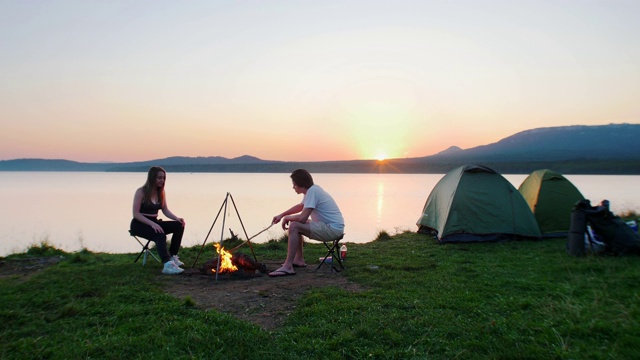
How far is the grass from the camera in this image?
3838 mm

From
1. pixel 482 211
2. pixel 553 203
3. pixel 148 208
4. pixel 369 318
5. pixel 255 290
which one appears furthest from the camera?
pixel 553 203

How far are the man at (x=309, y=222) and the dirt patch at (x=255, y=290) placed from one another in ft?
1.35

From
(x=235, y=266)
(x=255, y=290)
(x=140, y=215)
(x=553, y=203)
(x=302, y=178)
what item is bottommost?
(x=255, y=290)

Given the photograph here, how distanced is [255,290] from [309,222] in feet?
5.18

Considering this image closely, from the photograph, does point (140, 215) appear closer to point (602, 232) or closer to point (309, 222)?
point (309, 222)

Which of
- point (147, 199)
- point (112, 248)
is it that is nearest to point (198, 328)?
point (147, 199)

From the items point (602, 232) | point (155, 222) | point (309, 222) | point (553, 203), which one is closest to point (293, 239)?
point (309, 222)

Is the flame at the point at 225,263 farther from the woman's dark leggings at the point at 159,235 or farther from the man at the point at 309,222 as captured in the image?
the woman's dark leggings at the point at 159,235

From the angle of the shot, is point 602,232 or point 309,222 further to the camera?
point 602,232

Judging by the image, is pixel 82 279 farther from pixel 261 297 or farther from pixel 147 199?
pixel 261 297

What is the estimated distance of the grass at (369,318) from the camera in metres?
3.84

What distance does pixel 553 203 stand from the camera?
10.5 m

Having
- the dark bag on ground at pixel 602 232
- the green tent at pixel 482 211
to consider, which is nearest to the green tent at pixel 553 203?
the green tent at pixel 482 211

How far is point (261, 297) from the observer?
5.62 metres
